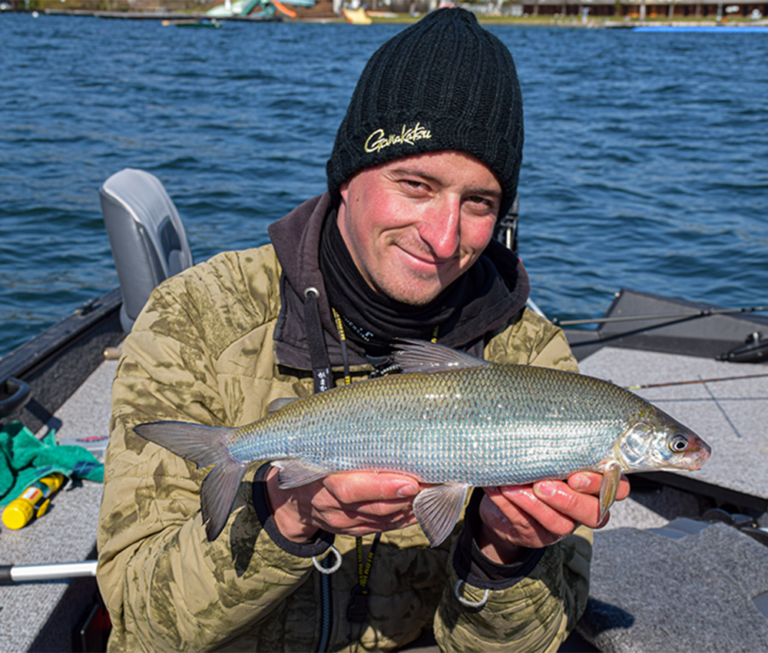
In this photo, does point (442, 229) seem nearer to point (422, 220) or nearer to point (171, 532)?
point (422, 220)

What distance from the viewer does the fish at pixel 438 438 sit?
221 centimetres

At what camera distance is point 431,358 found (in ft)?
8.00

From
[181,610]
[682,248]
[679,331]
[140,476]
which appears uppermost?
[140,476]

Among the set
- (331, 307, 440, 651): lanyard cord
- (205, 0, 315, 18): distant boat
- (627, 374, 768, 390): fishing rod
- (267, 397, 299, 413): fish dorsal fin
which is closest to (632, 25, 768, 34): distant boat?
(205, 0, 315, 18): distant boat

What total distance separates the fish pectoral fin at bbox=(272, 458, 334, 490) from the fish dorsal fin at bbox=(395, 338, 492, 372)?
48 centimetres

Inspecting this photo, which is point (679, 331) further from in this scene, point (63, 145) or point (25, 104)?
point (25, 104)

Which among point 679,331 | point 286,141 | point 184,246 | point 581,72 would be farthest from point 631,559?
point 581,72

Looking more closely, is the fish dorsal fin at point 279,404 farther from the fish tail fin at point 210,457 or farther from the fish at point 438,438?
the fish tail fin at point 210,457

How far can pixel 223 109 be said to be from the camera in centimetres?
2238

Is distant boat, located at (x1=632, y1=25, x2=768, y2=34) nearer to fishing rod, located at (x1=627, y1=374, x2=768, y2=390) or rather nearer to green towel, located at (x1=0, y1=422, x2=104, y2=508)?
fishing rod, located at (x1=627, y1=374, x2=768, y2=390)

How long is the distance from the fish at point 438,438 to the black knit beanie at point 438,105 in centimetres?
87

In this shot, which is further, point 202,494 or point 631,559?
point 631,559

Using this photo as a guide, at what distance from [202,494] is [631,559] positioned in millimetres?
2341

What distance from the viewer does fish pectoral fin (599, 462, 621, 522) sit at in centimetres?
221
